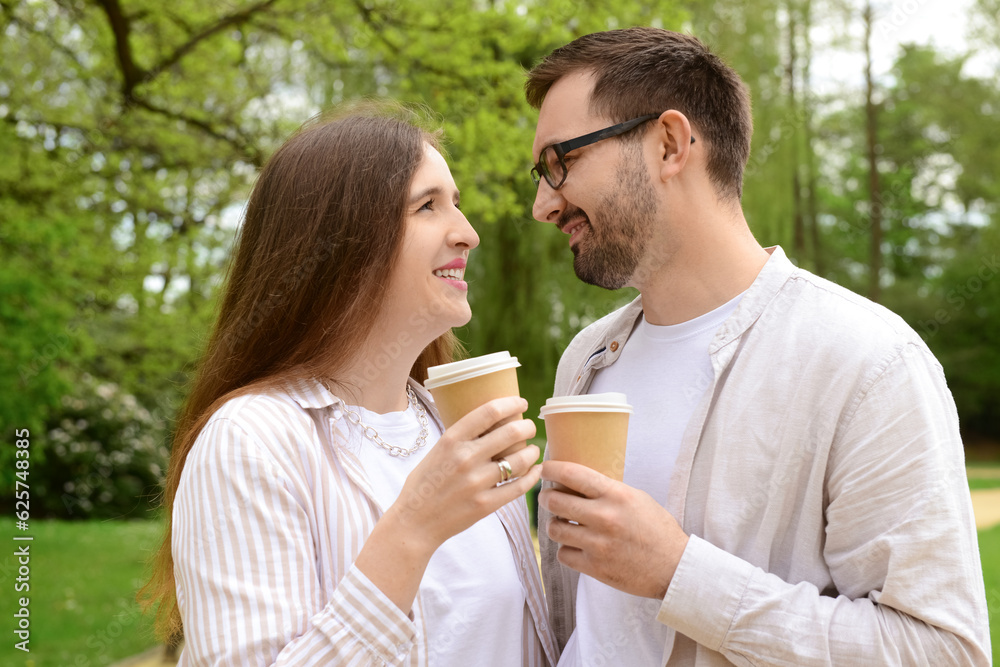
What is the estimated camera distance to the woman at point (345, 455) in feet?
5.35

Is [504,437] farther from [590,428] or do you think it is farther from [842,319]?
[842,319]

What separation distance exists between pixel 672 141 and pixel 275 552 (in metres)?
1.59

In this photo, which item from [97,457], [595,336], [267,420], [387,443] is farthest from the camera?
[97,457]

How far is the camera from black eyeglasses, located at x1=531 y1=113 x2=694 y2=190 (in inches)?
93.7

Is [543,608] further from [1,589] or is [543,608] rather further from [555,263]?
[555,263]

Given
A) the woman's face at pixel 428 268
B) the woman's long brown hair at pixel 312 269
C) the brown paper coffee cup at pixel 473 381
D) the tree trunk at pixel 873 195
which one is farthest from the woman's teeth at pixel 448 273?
the tree trunk at pixel 873 195

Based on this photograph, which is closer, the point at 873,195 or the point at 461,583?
the point at 461,583

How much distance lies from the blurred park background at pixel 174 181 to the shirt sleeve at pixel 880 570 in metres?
1.93

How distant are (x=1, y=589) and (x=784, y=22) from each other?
13.5 m

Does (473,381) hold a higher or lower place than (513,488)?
higher

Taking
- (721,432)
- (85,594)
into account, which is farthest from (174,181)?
(721,432)

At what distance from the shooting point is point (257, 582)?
1.65 metres

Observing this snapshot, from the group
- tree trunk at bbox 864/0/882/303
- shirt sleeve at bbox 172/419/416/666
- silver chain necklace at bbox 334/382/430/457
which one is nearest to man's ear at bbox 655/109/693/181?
silver chain necklace at bbox 334/382/430/457

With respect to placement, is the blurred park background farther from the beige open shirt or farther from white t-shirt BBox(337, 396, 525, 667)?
the beige open shirt
